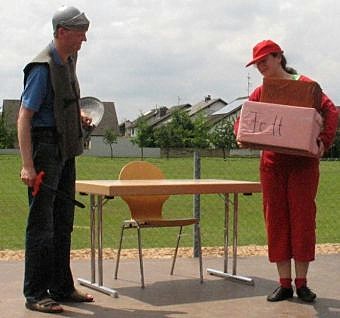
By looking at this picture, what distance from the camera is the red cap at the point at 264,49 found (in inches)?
235

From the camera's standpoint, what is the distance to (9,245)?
33.3ft

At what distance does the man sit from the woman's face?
54.6 inches

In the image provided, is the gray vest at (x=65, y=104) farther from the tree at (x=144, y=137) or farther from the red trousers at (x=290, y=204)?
the tree at (x=144, y=137)

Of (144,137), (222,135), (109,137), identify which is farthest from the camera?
(144,137)

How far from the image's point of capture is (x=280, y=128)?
580 cm

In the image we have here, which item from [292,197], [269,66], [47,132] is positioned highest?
[269,66]

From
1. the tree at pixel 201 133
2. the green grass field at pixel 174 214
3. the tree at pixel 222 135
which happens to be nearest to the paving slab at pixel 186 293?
the green grass field at pixel 174 214

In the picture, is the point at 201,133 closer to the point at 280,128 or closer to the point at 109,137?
the point at 109,137

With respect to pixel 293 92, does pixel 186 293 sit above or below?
below

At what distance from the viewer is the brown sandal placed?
555cm

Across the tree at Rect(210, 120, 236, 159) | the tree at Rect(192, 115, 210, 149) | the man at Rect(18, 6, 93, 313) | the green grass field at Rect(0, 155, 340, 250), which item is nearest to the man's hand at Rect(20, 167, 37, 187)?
the man at Rect(18, 6, 93, 313)

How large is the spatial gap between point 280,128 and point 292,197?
1.95ft

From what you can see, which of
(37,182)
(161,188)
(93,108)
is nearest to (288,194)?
(161,188)

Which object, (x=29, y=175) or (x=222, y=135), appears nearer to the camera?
(x=29, y=175)
